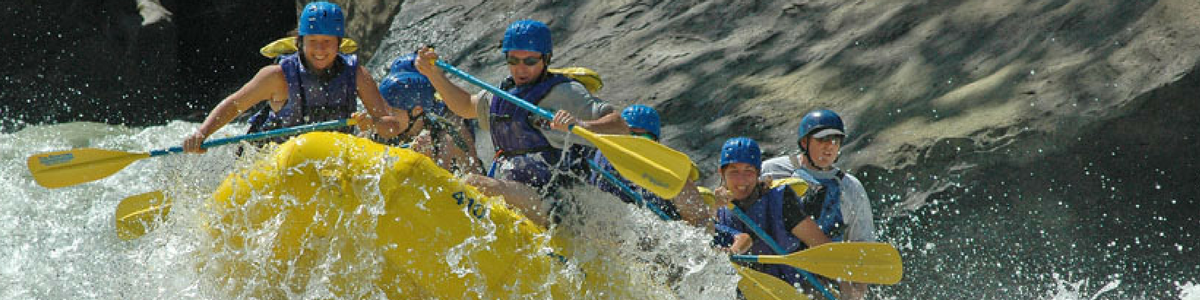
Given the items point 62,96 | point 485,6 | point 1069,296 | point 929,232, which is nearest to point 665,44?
point 485,6

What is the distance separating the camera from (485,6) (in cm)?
1029

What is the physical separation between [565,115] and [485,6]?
6.38m

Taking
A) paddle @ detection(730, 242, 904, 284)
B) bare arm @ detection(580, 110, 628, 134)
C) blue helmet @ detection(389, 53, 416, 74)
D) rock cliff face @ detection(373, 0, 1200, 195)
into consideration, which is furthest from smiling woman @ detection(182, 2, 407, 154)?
rock cliff face @ detection(373, 0, 1200, 195)

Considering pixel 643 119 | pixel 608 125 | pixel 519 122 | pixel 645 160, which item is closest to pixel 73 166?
pixel 519 122

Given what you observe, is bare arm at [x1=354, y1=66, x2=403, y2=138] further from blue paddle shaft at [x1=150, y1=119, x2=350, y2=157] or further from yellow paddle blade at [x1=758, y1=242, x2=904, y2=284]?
yellow paddle blade at [x1=758, y1=242, x2=904, y2=284]

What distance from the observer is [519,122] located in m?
4.36

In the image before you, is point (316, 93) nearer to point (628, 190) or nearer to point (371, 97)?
point (371, 97)

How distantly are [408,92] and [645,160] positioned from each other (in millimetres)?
2106

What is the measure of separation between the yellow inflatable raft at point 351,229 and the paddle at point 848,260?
1231 mm

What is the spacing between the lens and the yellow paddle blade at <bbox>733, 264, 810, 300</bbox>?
15.1ft

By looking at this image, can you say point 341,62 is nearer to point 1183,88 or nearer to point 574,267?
point 574,267

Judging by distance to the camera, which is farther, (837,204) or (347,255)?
(837,204)

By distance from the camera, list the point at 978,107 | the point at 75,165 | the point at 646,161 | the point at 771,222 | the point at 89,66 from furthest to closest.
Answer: the point at 89,66, the point at 978,107, the point at 771,222, the point at 75,165, the point at 646,161

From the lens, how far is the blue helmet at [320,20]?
16.4 feet
